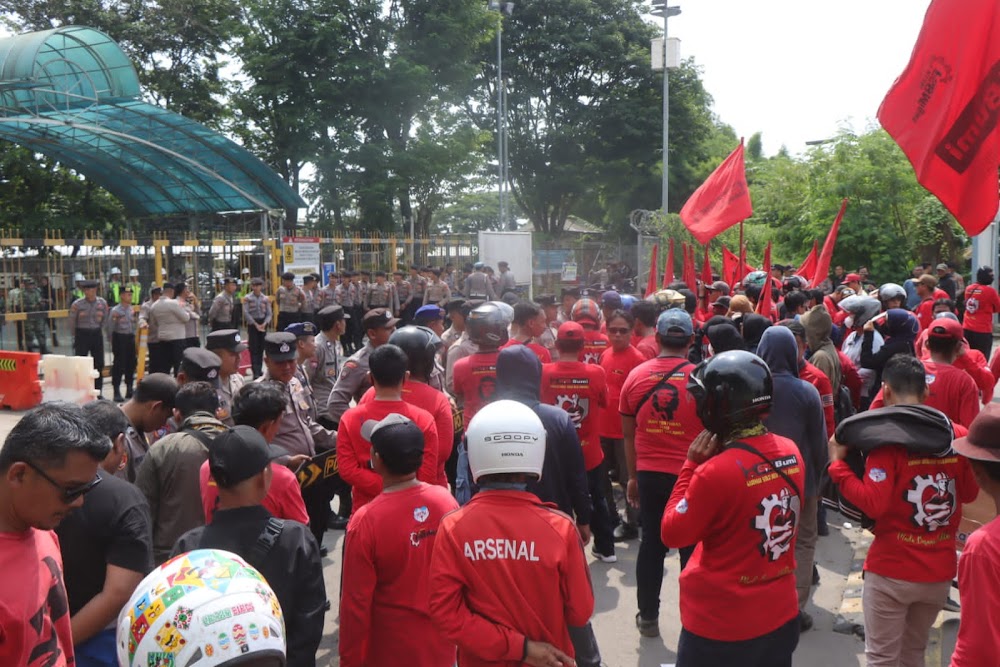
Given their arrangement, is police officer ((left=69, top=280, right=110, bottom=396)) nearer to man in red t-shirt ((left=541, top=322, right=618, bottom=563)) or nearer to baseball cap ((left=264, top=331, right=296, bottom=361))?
baseball cap ((left=264, top=331, right=296, bottom=361))

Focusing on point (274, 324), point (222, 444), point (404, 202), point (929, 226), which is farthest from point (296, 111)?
point (222, 444)

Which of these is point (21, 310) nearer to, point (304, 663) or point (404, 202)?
point (304, 663)

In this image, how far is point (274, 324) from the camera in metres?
20.3

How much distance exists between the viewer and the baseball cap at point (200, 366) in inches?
191

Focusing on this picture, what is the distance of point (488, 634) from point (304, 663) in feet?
2.30

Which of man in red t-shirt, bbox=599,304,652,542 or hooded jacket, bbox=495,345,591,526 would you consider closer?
hooded jacket, bbox=495,345,591,526

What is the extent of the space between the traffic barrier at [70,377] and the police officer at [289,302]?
4.47 meters

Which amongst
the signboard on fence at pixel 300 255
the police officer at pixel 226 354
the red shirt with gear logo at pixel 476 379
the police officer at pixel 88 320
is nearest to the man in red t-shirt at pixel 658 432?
the red shirt with gear logo at pixel 476 379

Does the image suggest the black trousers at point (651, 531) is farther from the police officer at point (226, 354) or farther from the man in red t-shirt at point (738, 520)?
the police officer at point (226, 354)

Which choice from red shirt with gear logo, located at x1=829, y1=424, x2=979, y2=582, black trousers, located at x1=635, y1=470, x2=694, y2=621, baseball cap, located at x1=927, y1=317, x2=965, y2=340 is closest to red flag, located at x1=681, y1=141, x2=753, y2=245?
baseball cap, located at x1=927, y1=317, x2=965, y2=340

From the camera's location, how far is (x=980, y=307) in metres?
12.3

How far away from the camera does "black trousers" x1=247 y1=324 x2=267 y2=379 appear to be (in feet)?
49.8

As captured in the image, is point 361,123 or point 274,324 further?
point 361,123

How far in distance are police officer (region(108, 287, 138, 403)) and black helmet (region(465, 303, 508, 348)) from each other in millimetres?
9322
